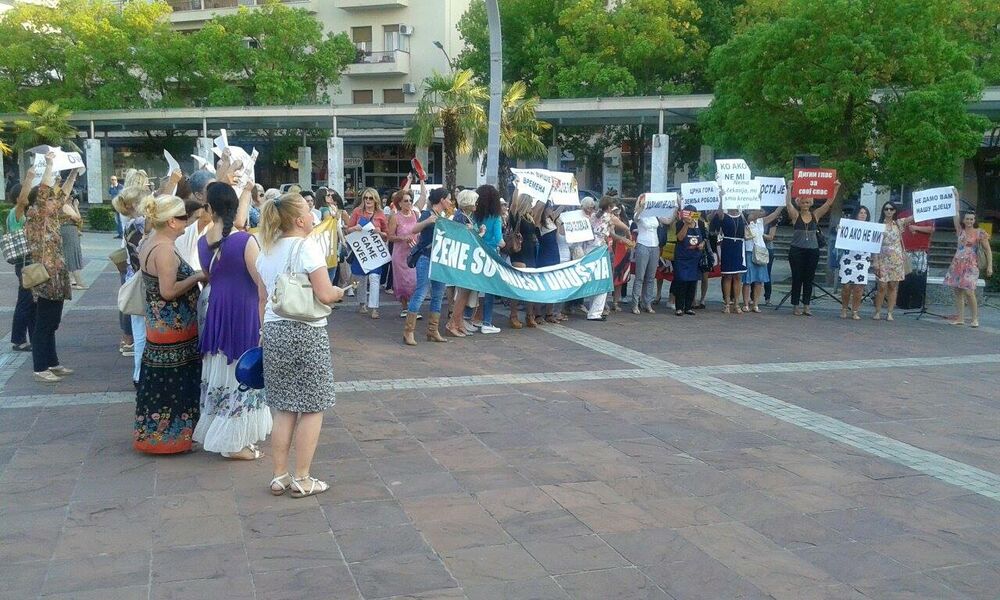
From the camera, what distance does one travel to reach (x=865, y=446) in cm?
676

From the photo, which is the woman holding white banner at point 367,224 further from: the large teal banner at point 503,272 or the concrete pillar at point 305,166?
the concrete pillar at point 305,166

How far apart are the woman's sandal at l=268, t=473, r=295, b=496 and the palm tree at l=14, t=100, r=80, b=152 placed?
36066 mm

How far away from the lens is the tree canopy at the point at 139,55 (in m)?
41.7

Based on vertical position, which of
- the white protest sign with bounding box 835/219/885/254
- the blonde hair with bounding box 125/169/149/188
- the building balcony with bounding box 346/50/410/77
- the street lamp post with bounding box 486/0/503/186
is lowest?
the white protest sign with bounding box 835/219/885/254

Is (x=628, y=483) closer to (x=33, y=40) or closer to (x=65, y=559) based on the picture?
(x=65, y=559)

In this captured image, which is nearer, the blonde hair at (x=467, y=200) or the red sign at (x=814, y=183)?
the blonde hair at (x=467, y=200)

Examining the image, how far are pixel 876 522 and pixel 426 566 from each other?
101 inches

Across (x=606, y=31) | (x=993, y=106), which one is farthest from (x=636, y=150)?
(x=993, y=106)

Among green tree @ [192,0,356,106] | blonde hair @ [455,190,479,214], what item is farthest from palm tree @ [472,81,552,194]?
blonde hair @ [455,190,479,214]

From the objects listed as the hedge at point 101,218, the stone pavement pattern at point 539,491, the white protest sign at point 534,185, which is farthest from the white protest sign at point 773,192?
the hedge at point 101,218

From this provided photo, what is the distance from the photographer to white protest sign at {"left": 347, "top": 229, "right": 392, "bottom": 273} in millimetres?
11969

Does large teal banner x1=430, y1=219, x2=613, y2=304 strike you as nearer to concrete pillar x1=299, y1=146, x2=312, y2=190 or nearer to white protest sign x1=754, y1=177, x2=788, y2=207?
white protest sign x1=754, y1=177, x2=788, y2=207

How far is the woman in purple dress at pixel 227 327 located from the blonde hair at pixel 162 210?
0.21 metres

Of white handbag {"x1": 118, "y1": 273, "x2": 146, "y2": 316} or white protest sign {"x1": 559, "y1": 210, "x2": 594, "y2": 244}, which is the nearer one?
white handbag {"x1": 118, "y1": 273, "x2": 146, "y2": 316}
